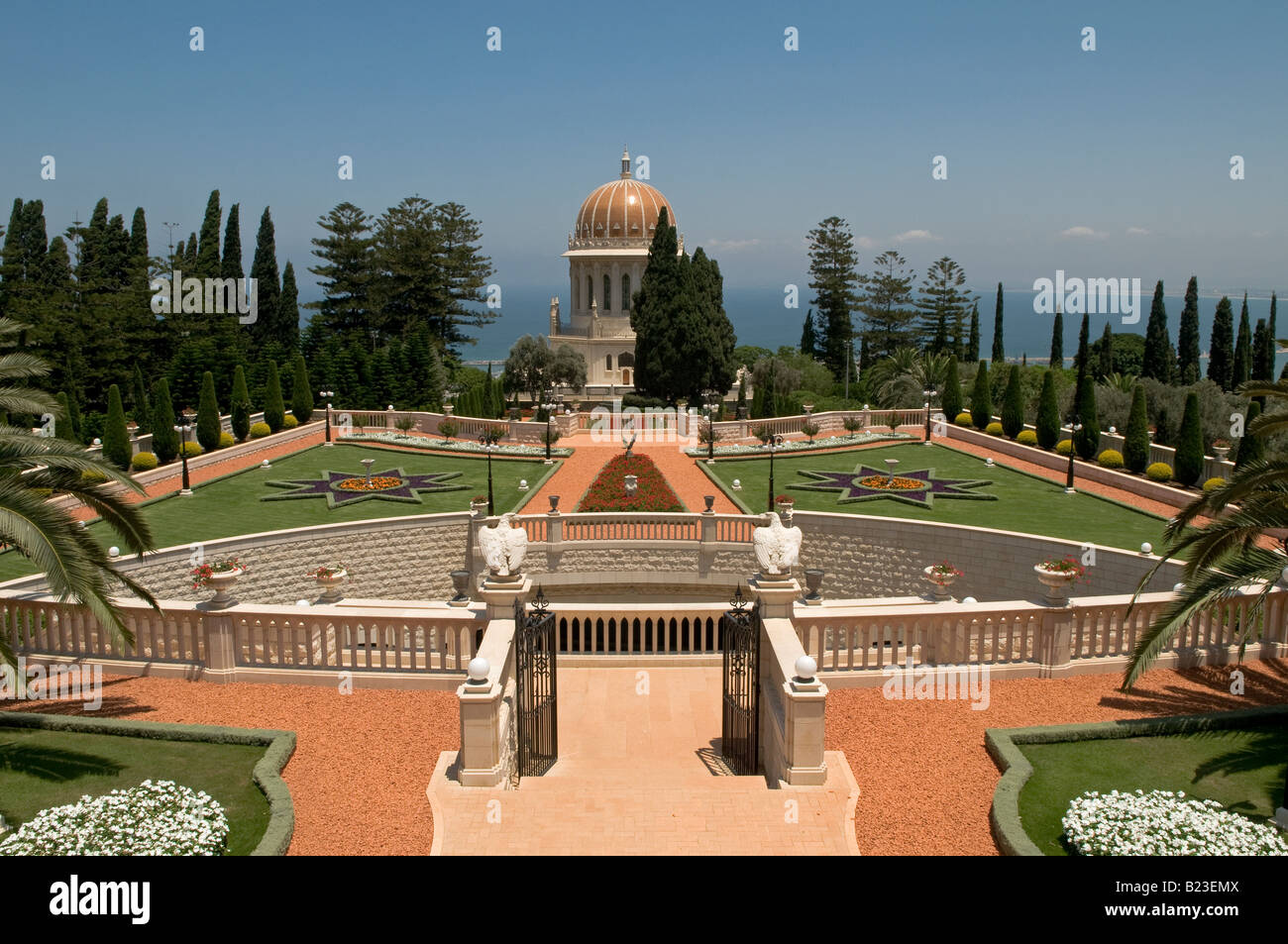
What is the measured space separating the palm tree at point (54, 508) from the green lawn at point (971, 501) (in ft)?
67.2

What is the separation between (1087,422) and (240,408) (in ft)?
105

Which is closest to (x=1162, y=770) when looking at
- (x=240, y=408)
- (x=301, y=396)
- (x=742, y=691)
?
(x=742, y=691)

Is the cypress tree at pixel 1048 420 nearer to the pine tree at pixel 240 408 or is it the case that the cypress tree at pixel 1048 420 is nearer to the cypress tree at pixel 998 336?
the pine tree at pixel 240 408

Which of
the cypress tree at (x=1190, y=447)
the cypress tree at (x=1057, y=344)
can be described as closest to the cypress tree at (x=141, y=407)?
the cypress tree at (x=1190, y=447)

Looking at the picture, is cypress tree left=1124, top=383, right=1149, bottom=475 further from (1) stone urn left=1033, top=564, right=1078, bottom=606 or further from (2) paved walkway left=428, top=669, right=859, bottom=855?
(2) paved walkway left=428, top=669, right=859, bottom=855

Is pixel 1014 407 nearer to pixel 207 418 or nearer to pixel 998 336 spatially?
pixel 207 418

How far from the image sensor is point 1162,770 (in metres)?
10.5

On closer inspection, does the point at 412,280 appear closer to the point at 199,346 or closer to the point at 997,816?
the point at 199,346

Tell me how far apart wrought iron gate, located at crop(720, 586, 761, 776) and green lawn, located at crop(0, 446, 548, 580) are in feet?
52.7

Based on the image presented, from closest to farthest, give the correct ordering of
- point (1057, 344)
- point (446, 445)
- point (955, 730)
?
point (955, 730) → point (446, 445) → point (1057, 344)

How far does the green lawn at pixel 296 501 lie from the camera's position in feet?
88.6

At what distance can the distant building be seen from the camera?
3024 inches

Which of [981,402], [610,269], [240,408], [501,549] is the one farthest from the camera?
[610,269]

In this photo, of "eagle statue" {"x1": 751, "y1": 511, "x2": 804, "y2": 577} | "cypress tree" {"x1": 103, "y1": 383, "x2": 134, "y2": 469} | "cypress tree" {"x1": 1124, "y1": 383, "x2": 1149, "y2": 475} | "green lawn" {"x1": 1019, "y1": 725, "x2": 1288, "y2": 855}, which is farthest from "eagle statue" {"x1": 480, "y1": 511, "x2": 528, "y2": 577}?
"cypress tree" {"x1": 1124, "y1": 383, "x2": 1149, "y2": 475}
